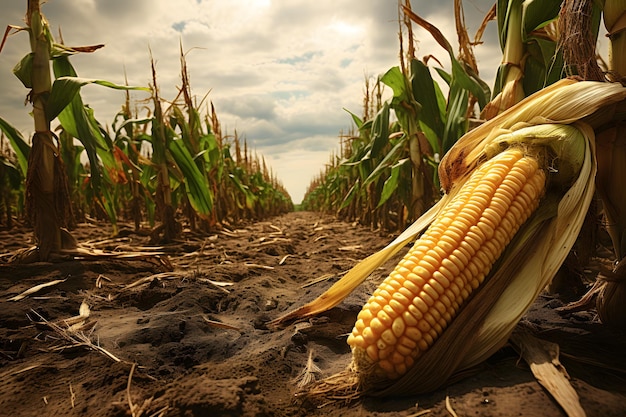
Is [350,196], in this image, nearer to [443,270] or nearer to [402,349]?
[443,270]

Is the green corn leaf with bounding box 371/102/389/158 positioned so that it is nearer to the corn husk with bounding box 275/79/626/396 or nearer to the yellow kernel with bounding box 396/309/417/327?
the corn husk with bounding box 275/79/626/396

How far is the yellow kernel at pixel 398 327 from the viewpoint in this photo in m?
1.18

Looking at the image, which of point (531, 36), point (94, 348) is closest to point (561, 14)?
point (531, 36)

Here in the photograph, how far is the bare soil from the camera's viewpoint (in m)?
1.14

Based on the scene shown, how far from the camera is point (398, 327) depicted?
3.87 feet

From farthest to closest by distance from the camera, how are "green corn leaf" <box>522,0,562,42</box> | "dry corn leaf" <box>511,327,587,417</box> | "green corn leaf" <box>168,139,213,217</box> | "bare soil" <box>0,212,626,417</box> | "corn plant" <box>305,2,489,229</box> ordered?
"green corn leaf" <box>168,139,213,217</box>
"corn plant" <box>305,2,489,229</box>
"green corn leaf" <box>522,0,562,42</box>
"bare soil" <box>0,212,626,417</box>
"dry corn leaf" <box>511,327,587,417</box>

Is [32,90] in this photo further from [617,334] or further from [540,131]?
[617,334]

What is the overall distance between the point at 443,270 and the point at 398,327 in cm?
24

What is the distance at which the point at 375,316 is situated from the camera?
1214 millimetres

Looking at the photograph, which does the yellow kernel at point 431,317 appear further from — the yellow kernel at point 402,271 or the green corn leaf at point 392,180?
the green corn leaf at point 392,180

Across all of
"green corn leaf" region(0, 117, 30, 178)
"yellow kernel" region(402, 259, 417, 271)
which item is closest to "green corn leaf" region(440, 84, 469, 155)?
"yellow kernel" region(402, 259, 417, 271)

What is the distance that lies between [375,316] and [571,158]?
945mm

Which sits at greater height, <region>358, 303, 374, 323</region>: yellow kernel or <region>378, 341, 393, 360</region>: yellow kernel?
<region>358, 303, 374, 323</region>: yellow kernel

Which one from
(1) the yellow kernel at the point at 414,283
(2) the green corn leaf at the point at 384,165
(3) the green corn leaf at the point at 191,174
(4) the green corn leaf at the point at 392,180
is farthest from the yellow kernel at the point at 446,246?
(3) the green corn leaf at the point at 191,174
